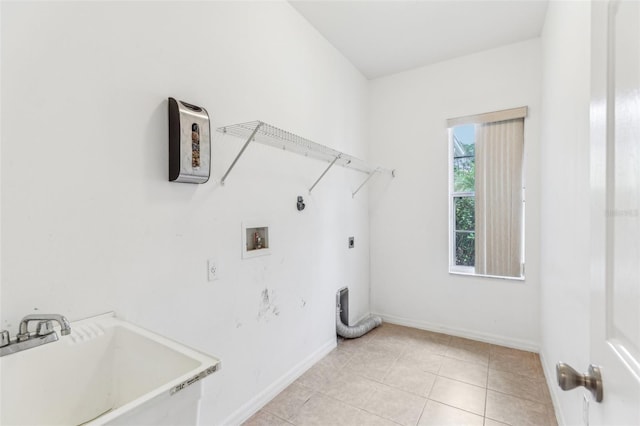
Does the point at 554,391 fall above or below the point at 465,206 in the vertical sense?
below

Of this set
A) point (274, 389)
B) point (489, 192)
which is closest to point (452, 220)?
point (489, 192)

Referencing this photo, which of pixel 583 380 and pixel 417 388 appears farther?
pixel 417 388

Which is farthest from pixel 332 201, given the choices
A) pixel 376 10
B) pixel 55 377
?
pixel 55 377

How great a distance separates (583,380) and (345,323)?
2.50 m

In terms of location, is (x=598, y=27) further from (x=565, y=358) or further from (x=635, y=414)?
(x=565, y=358)

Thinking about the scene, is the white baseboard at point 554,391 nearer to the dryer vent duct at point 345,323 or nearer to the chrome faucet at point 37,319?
the dryer vent duct at point 345,323

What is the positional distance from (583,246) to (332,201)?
6.05ft

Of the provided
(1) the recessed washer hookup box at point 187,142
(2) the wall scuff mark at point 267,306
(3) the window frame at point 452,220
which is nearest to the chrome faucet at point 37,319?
(1) the recessed washer hookup box at point 187,142

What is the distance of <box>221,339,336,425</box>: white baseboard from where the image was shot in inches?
70.9

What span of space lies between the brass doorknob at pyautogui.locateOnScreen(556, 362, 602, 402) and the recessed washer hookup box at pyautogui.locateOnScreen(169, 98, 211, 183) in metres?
1.50

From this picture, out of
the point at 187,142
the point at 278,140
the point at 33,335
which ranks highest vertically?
the point at 278,140

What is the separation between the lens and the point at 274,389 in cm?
208

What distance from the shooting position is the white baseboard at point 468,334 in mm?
2762

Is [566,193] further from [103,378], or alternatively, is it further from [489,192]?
[103,378]
